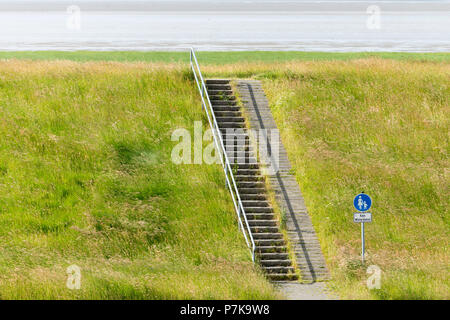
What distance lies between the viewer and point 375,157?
28.9 metres

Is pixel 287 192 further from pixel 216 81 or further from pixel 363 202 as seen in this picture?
pixel 216 81

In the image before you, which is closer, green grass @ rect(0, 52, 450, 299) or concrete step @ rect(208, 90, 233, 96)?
green grass @ rect(0, 52, 450, 299)

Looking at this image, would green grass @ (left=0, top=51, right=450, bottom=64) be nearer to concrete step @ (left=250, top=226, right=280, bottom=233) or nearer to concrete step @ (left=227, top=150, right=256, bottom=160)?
concrete step @ (left=227, top=150, right=256, bottom=160)

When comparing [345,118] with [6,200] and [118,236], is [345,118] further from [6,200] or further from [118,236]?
[6,200]

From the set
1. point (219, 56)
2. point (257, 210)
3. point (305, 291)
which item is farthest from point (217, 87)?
point (305, 291)


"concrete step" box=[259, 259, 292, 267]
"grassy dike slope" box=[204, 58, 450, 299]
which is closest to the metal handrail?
"concrete step" box=[259, 259, 292, 267]

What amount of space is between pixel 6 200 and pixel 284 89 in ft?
41.6

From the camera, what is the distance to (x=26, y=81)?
108ft

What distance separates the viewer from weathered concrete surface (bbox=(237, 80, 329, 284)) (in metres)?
23.7

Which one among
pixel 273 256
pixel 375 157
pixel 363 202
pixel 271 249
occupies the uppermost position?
pixel 375 157

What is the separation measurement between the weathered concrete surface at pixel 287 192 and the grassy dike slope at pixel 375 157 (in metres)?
0.31

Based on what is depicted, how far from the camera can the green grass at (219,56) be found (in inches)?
1620

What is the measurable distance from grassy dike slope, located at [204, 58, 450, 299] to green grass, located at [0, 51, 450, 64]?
5.13 metres

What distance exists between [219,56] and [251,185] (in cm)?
1638
